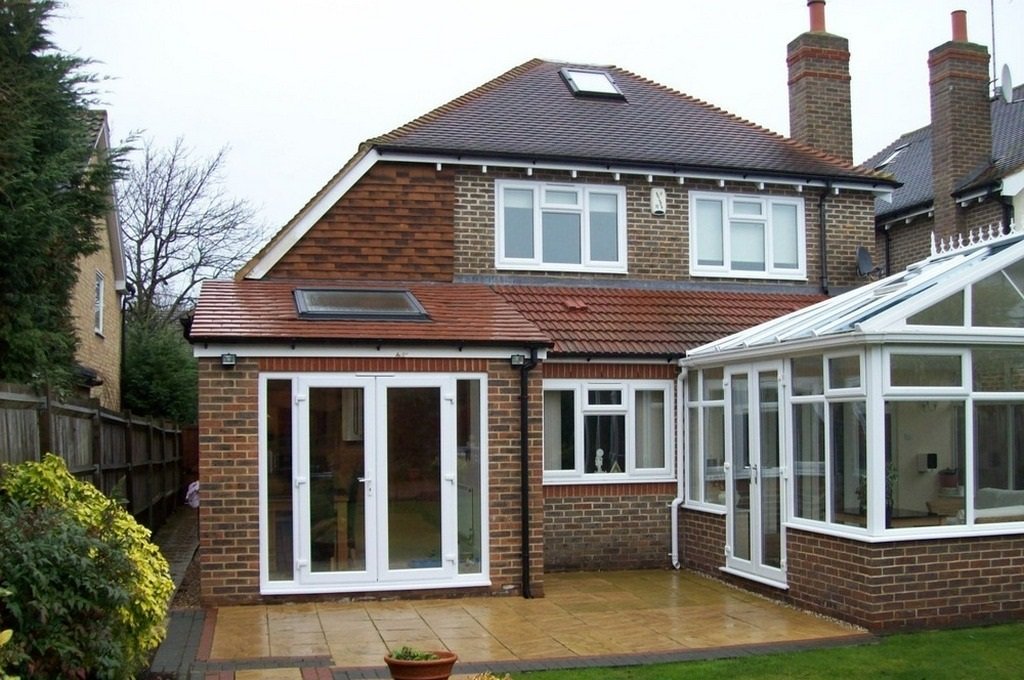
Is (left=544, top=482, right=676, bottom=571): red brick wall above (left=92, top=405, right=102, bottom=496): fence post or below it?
below

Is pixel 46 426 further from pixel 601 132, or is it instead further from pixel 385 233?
pixel 601 132

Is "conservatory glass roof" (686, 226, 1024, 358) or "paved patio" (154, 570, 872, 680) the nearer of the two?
"paved patio" (154, 570, 872, 680)

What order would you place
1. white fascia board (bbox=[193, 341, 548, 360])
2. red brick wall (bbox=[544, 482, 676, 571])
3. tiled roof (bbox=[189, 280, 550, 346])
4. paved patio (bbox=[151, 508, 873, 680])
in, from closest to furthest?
1. paved patio (bbox=[151, 508, 873, 680])
2. white fascia board (bbox=[193, 341, 548, 360])
3. tiled roof (bbox=[189, 280, 550, 346])
4. red brick wall (bbox=[544, 482, 676, 571])

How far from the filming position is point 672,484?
46.5ft

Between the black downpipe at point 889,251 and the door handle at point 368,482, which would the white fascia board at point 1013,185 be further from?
the door handle at point 368,482

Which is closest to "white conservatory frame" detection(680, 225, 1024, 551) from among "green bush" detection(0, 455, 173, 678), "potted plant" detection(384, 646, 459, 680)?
"potted plant" detection(384, 646, 459, 680)

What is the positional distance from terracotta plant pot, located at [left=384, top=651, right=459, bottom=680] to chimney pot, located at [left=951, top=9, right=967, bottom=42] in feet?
55.0

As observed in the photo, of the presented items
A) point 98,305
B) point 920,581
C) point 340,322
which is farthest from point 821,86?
point 98,305

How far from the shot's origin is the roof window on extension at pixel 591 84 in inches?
690

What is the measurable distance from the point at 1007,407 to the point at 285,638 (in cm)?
734

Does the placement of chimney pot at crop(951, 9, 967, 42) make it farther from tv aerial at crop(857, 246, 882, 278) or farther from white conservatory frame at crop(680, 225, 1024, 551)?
white conservatory frame at crop(680, 225, 1024, 551)

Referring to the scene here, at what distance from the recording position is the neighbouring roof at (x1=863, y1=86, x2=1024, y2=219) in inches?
738

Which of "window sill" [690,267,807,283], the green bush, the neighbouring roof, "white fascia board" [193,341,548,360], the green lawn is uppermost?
the neighbouring roof

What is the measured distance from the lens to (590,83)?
1808 centimetres
